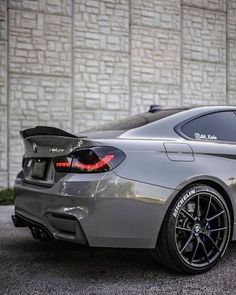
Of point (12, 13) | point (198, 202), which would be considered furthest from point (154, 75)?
point (198, 202)

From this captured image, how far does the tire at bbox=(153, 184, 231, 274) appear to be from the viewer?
3.83 metres

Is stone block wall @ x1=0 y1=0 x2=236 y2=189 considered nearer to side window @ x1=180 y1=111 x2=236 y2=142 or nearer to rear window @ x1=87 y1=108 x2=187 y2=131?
rear window @ x1=87 y1=108 x2=187 y2=131

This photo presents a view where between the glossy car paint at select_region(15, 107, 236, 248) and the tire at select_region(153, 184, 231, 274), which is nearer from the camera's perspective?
the glossy car paint at select_region(15, 107, 236, 248)

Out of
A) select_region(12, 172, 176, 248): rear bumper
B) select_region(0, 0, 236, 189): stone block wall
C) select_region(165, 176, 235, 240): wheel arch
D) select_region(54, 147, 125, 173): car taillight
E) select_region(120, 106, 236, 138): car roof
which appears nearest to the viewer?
select_region(12, 172, 176, 248): rear bumper

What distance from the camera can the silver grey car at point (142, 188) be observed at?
3660 millimetres

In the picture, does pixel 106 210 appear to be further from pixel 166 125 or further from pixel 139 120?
pixel 139 120

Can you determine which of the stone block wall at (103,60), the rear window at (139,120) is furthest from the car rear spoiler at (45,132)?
the stone block wall at (103,60)

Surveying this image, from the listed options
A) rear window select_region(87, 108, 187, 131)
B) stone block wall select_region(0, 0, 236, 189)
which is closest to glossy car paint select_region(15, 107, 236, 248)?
rear window select_region(87, 108, 187, 131)

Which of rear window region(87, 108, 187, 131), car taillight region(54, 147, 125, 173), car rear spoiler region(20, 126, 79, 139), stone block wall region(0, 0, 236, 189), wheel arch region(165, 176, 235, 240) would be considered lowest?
wheel arch region(165, 176, 235, 240)

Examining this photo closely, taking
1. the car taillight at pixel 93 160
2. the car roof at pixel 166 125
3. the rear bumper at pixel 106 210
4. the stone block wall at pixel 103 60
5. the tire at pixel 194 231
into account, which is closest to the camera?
the rear bumper at pixel 106 210

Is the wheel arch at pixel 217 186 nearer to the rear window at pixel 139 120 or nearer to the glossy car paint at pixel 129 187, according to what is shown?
the glossy car paint at pixel 129 187

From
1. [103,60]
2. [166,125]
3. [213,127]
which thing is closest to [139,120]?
[166,125]

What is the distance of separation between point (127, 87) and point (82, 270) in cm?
694

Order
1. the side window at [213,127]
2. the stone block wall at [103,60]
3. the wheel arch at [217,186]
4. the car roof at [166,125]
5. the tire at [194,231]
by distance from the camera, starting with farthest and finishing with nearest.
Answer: the stone block wall at [103,60] → the side window at [213,127] → the car roof at [166,125] → the wheel arch at [217,186] → the tire at [194,231]
